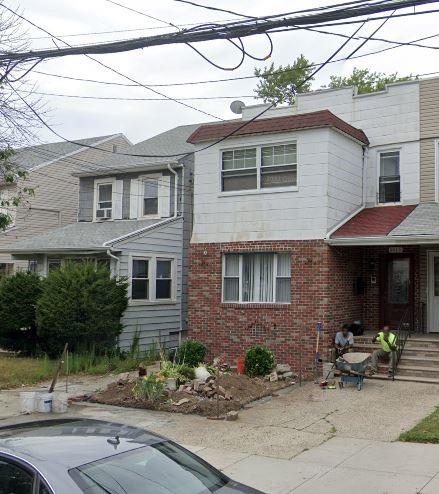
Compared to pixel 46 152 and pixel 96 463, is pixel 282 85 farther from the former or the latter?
pixel 96 463

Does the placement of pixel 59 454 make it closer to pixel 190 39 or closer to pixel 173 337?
pixel 190 39

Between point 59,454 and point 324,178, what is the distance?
12147 mm

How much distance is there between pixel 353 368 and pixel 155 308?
8.56 m

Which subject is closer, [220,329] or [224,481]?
[224,481]

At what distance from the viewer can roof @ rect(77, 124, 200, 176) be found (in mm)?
21547

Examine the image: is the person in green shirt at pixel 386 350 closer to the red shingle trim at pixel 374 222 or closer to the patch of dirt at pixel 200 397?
the patch of dirt at pixel 200 397

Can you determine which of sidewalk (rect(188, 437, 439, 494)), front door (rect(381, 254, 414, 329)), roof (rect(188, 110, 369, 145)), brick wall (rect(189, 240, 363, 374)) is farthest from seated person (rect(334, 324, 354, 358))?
A: sidewalk (rect(188, 437, 439, 494))

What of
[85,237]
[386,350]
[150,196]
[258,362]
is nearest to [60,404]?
[258,362]

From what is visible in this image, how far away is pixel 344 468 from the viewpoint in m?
7.52

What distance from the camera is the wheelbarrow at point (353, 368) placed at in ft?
41.6

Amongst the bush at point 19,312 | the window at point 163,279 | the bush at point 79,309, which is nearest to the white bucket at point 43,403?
the bush at point 79,309

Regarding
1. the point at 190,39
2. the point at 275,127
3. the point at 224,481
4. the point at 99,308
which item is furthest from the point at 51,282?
the point at 224,481

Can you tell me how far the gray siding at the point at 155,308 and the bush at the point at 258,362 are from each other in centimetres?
558

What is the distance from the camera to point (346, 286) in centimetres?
1573
